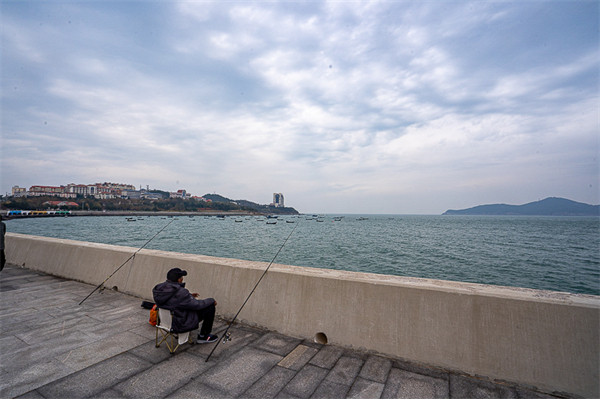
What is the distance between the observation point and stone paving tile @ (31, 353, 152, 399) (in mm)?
2680

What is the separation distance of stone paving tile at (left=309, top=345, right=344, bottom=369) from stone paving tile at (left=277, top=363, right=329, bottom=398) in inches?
3.1

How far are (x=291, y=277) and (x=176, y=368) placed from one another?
166 cm

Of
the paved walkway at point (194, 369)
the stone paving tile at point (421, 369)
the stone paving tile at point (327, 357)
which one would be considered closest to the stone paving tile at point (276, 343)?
the paved walkway at point (194, 369)

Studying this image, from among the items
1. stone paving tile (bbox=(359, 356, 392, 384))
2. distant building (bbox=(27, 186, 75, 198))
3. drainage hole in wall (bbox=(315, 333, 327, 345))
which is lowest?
stone paving tile (bbox=(359, 356, 392, 384))

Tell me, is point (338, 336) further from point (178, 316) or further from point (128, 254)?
point (128, 254)

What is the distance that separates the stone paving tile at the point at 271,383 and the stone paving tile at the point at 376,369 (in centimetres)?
74

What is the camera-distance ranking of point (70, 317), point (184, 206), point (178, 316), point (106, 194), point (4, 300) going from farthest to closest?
point (106, 194)
point (184, 206)
point (4, 300)
point (70, 317)
point (178, 316)

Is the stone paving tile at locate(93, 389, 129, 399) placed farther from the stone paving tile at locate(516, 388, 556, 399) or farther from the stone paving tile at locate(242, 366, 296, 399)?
the stone paving tile at locate(516, 388, 556, 399)

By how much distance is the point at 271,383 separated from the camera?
2.84m

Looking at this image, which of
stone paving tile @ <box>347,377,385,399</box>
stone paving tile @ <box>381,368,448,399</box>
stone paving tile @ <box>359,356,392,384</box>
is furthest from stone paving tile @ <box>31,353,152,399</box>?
stone paving tile @ <box>381,368,448,399</box>

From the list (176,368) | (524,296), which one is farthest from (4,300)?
(524,296)

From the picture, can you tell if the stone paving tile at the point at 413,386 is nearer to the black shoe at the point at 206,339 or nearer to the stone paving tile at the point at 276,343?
the stone paving tile at the point at 276,343

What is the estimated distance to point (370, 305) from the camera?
3.47 m

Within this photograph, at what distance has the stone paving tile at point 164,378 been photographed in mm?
2695
